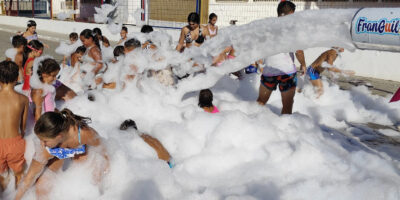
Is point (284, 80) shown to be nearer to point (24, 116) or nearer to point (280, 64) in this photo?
point (280, 64)

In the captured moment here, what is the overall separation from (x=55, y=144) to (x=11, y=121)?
1.88ft

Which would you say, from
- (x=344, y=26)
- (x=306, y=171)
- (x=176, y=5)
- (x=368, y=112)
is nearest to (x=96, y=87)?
(x=306, y=171)

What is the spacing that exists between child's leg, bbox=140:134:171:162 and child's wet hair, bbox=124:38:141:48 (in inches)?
62.4

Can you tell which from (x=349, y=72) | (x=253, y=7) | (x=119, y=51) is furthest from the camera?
(x=253, y=7)

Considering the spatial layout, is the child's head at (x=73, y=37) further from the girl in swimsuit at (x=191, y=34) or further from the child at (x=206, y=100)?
the child at (x=206, y=100)

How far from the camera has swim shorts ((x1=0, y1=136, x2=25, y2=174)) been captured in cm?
333

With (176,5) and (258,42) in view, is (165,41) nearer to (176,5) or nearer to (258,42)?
(258,42)

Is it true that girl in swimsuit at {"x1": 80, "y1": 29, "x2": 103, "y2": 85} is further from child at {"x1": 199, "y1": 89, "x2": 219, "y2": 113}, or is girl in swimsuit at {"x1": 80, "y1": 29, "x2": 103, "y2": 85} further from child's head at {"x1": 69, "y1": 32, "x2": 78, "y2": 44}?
child at {"x1": 199, "y1": 89, "x2": 219, "y2": 113}

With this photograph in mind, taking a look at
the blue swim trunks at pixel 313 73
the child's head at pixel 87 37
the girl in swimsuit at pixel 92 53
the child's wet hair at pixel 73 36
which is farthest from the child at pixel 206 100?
the child's wet hair at pixel 73 36

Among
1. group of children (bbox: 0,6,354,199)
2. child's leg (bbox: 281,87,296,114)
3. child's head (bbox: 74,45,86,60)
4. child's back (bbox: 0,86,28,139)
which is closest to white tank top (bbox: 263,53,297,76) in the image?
group of children (bbox: 0,6,354,199)

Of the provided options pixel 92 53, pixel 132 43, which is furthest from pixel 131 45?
pixel 92 53

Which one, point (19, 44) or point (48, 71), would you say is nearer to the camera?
point (48, 71)

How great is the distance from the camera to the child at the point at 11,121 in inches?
130

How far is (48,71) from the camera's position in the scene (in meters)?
3.71
